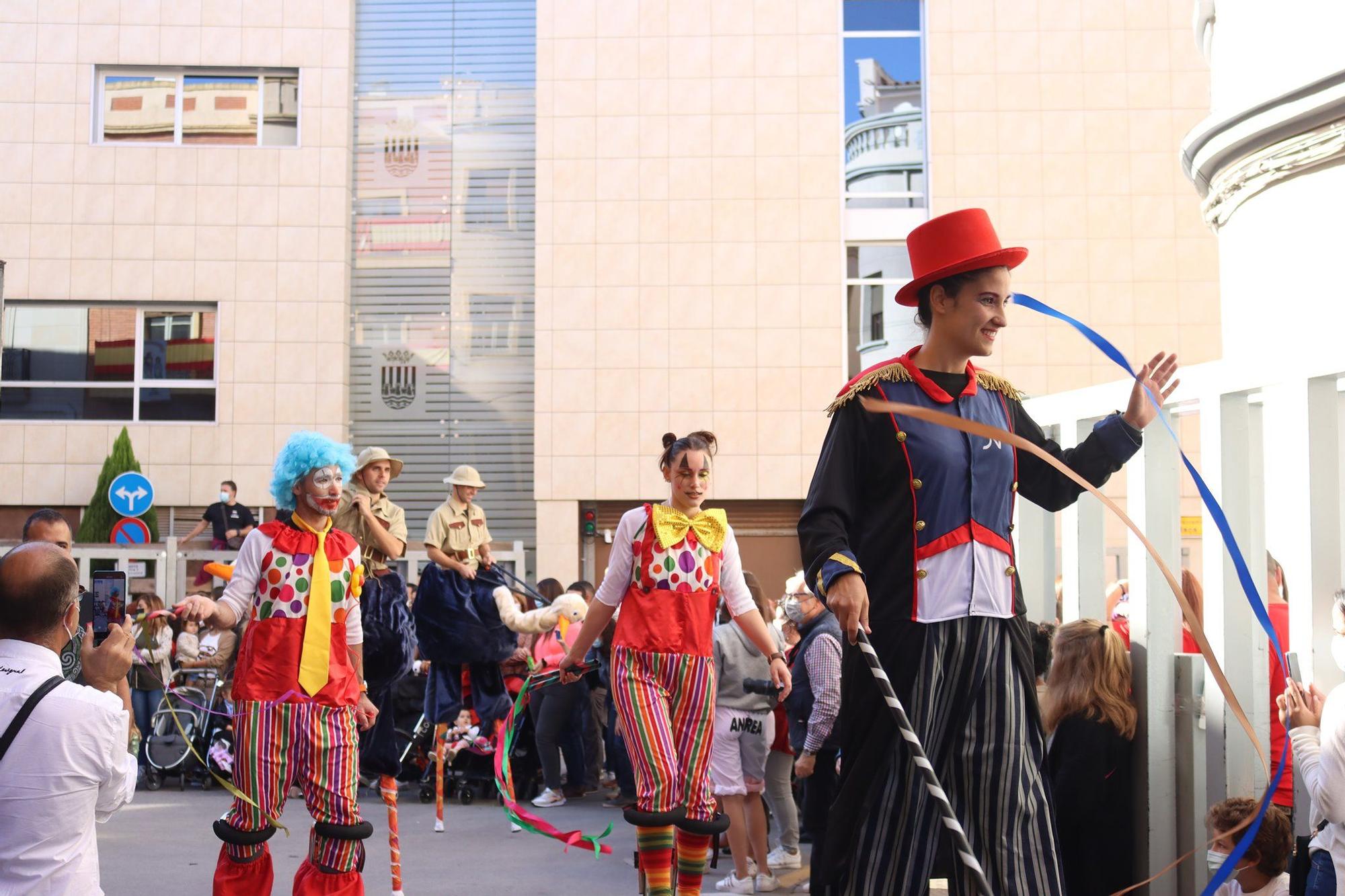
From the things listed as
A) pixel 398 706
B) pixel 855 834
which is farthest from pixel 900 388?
pixel 398 706

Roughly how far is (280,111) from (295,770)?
20.0 m

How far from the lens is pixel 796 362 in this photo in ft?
75.6

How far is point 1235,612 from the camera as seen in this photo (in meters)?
5.30

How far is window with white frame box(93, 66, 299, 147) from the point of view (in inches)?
926

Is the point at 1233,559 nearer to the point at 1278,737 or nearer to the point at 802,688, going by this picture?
the point at 1278,737

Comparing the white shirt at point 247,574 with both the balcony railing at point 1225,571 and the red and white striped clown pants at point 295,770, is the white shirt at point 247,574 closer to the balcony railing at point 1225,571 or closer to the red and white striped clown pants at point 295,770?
the red and white striped clown pants at point 295,770

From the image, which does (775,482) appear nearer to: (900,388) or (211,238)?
(211,238)

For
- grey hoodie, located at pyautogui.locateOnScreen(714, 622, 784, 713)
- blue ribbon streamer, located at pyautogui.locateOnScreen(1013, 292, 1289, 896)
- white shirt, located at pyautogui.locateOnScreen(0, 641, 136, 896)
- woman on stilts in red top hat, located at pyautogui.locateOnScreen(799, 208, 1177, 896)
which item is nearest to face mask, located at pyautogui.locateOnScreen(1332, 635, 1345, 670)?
blue ribbon streamer, located at pyautogui.locateOnScreen(1013, 292, 1289, 896)

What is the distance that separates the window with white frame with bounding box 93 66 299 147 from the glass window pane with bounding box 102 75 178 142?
0.01 metres

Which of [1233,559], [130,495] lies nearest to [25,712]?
[1233,559]

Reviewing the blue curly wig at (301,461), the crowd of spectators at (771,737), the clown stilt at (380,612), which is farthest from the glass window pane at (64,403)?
the blue curly wig at (301,461)

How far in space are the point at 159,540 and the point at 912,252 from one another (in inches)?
833

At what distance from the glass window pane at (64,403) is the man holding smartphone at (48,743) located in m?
21.2

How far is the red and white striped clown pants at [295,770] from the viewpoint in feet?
18.1
